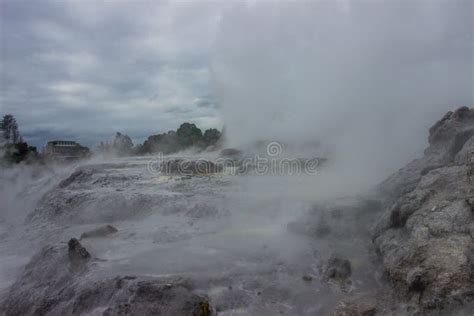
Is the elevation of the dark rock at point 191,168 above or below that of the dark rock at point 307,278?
above

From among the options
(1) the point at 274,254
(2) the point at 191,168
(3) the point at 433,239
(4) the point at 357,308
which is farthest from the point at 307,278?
(2) the point at 191,168

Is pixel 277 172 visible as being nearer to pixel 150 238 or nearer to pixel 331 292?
pixel 150 238

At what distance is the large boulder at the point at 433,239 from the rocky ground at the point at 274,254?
17mm

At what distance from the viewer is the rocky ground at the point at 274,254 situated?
5.58 meters

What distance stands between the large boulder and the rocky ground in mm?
17

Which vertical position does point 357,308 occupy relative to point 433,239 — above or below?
below

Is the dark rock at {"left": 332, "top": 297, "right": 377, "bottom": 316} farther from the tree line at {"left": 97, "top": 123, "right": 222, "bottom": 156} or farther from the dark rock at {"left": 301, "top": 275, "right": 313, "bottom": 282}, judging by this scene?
the tree line at {"left": 97, "top": 123, "right": 222, "bottom": 156}

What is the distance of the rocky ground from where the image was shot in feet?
18.3

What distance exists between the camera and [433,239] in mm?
5805

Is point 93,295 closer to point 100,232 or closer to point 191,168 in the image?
point 100,232

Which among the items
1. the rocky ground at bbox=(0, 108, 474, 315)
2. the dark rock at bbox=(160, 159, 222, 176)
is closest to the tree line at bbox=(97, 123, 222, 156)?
the dark rock at bbox=(160, 159, 222, 176)

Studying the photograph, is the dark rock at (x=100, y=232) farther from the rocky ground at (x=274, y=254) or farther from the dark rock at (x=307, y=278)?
the dark rock at (x=307, y=278)

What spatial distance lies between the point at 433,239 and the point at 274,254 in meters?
2.90

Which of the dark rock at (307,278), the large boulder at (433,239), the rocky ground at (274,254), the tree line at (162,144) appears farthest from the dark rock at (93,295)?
the tree line at (162,144)
